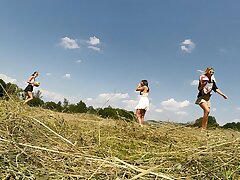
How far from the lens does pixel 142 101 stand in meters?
6.83

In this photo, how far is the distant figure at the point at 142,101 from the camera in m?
6.73

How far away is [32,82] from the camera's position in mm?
9281

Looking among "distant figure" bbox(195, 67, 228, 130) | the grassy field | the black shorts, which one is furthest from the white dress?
the black shorts

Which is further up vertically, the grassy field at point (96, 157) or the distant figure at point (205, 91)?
the distant figure at point (205, 91)

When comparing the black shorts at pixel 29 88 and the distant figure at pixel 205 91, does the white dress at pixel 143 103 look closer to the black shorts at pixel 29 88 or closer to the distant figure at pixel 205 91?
the distant figure at pixel 205 91

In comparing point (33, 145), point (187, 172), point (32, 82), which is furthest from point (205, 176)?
point (32, 82)

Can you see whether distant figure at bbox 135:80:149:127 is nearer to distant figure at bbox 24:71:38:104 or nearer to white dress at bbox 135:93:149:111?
white dress at bbox 135:93:149:111

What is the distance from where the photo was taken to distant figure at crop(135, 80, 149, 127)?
6727 mm

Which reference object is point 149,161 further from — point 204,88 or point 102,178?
point 204,88

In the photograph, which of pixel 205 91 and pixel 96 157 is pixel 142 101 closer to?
pixel 205 91

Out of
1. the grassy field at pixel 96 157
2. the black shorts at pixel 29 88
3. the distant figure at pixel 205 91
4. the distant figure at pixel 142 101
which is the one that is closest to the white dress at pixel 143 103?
the distant figure at pixel 142 101

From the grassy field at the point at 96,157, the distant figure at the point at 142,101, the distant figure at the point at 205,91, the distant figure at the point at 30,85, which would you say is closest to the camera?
the grassy field at the point at 96,157

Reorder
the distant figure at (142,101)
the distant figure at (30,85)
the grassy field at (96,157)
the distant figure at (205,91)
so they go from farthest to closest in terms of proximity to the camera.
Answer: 1. the distant figure at (30,85)
2. the distant figure at (142,101)
3. the distant figure at (205,91)
4. the grassy field at (96,157)

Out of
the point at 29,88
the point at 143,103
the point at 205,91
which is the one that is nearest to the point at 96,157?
the point at 205,91
